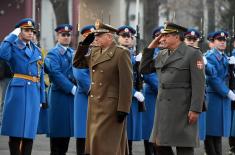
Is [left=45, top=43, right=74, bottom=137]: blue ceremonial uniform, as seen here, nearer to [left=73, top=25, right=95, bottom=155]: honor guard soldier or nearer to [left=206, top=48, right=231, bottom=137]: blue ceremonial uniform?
[left=73, top=25, right=95, bottom=155]: honor guard soldier

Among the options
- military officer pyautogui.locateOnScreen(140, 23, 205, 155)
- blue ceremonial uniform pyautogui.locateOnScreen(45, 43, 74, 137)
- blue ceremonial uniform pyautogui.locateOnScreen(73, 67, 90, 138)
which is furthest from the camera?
blue ceremonial uniform pyautogui.locateOnScreen(45, 43, 74, 137)

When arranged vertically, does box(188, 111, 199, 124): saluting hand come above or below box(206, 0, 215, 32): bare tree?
below

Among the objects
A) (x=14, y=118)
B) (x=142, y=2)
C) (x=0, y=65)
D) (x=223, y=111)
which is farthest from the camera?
(x=142, y=2)

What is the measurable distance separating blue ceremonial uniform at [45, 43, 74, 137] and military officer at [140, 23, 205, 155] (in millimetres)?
2359

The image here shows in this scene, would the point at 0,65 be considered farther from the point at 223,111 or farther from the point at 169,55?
the point at 169,55

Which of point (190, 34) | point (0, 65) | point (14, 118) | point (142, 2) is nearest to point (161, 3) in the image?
point (142, 2)

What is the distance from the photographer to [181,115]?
26.5 ft

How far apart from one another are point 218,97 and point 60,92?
2445 mm

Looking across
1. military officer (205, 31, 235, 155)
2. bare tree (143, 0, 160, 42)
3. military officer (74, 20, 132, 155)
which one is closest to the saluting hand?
military officer (74, 20, 132, 155)

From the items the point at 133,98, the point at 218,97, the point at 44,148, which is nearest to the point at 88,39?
the point at 133,98

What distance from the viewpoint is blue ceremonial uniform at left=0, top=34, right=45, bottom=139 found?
9.09 m

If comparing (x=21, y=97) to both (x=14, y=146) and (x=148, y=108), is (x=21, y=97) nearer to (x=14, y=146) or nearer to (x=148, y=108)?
(x=14, y=146)

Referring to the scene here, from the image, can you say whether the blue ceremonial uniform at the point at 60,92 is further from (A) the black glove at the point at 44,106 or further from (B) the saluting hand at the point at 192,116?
(B) the saluting hand at the point at 192,116

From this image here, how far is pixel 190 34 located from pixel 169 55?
2.98 metres
